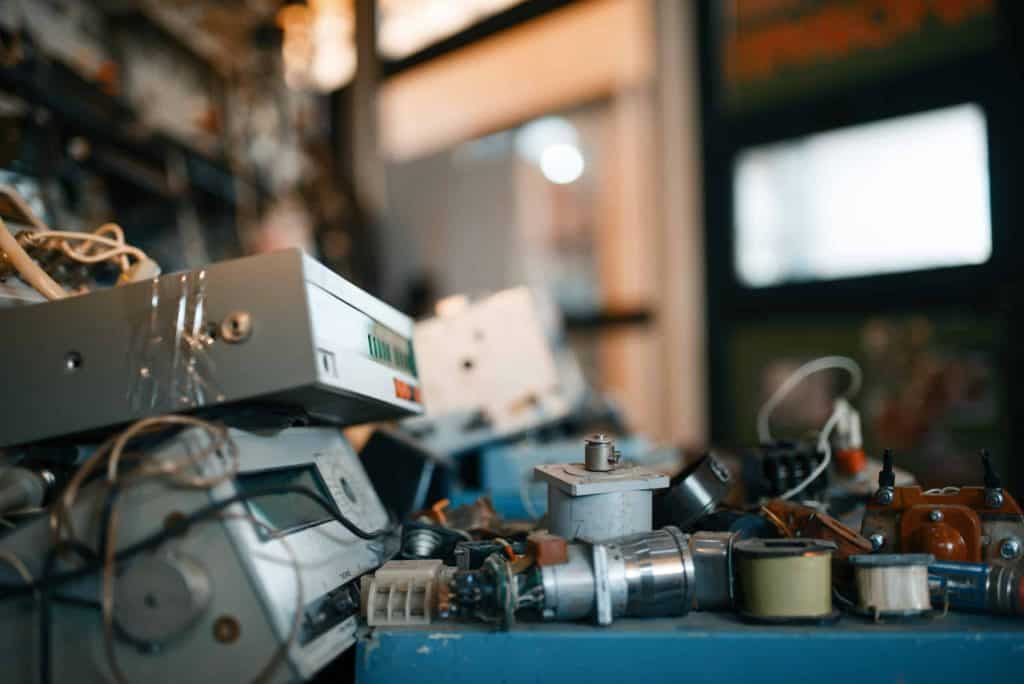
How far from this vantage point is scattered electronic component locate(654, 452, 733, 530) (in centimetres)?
85

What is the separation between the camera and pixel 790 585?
0.67m

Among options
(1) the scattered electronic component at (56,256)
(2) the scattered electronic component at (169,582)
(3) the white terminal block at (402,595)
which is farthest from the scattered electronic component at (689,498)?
(1) the scattered electronic component at (56,256)

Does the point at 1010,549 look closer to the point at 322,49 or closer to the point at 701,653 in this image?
the point at 701,653

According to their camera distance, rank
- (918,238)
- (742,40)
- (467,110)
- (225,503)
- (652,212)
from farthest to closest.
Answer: (467,110) → (652,212) → (742,40) → (918,238) → (225,503)

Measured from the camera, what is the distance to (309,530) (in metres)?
0.74

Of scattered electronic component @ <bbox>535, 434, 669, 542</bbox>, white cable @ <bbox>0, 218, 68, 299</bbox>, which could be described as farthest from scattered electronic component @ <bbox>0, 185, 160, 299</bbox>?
scattered electronic component @ <bbox>535, 434, 669, 542</bbox>

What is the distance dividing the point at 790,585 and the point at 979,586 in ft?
0.67

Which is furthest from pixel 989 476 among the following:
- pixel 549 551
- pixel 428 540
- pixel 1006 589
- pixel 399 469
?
pixel 399 469

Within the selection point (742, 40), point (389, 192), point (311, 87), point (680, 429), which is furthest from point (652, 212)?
point (311, 87)

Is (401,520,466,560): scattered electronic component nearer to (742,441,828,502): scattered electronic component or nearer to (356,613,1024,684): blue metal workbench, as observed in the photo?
(356,613,1024,684): blue metal workbench

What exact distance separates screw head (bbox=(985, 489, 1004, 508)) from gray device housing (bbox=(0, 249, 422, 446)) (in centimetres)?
70

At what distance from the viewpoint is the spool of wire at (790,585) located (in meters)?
0.67

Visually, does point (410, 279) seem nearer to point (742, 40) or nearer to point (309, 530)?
point (742, 40)

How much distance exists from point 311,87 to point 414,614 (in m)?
3.26
